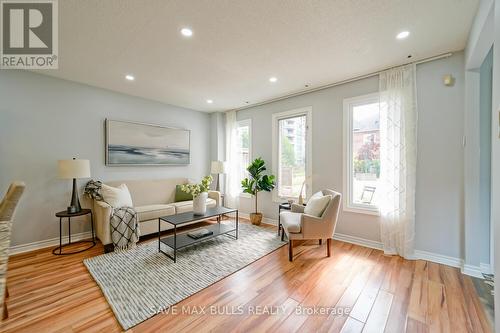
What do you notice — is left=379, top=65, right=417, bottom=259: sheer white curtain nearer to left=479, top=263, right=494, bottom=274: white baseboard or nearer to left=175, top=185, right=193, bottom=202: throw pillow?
left=479, top=263, right=494, bottom=274: white baseboard

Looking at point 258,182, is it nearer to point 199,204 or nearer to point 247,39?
point 199,204

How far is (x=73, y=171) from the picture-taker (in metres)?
2.93

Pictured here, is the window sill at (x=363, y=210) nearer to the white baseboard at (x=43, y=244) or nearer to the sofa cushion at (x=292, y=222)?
the sofa cushion at (x=292, y=222)

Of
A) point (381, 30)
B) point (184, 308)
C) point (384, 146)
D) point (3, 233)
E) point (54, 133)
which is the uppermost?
point (381, 30)

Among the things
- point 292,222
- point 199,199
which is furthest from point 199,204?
point 292,222

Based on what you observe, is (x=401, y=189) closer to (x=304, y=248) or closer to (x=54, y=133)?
(x=304, y=248)

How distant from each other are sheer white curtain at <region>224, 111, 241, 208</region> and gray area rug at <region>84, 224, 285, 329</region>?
1.75 m

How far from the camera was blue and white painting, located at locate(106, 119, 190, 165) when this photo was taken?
3793mm

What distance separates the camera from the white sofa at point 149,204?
291 cm

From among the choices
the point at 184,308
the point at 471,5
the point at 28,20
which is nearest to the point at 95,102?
the point at 28,20

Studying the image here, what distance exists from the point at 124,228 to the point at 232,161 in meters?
2.77

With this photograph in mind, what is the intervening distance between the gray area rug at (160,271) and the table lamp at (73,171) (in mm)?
902

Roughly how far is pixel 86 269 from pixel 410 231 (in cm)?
416

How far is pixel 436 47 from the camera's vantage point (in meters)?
2.43
